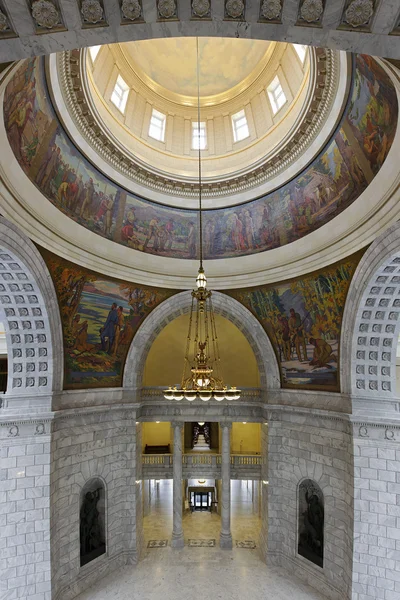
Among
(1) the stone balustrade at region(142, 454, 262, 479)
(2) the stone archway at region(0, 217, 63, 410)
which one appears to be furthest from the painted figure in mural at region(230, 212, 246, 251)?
(1) the stone balustrade at region(142, 454, 262, 479)

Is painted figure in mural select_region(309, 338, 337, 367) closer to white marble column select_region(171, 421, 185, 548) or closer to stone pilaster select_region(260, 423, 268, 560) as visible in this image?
stone pilaster select_region(260, 423, 268, 560)

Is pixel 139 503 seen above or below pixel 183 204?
below

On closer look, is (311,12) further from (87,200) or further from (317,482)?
(317,482)

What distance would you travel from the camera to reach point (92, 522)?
14.0m

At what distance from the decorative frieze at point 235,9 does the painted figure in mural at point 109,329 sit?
11.9 metres

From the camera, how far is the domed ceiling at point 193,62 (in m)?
14.4

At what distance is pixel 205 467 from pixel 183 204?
12.4m

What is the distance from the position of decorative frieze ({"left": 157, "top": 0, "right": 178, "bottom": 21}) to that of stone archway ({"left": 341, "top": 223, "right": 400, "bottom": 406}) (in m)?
9.06

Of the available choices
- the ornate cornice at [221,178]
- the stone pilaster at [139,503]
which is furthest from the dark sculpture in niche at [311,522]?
the ornate cornice at [221,178]

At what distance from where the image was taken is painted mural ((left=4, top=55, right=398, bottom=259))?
30.1ft

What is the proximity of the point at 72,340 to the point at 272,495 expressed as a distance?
10.3 meters

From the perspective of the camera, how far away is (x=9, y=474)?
456 inches

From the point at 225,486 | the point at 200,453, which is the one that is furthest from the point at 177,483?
the point at 200,453

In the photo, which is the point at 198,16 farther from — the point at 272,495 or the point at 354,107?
the point at 272,495
